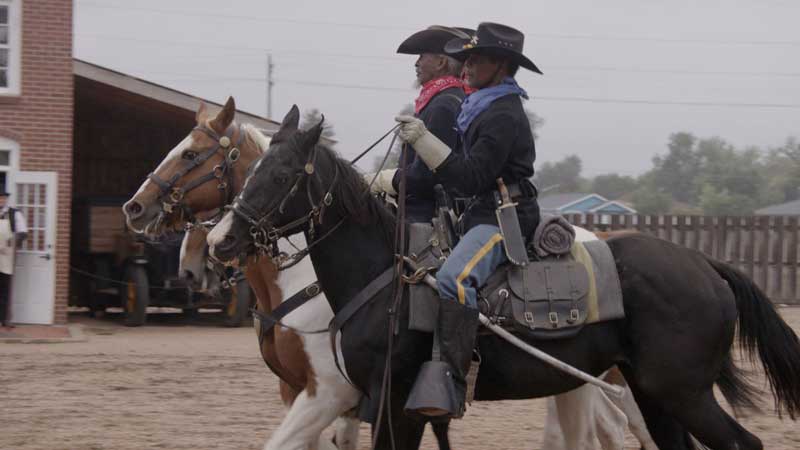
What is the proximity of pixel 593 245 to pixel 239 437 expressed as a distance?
3.65 meters

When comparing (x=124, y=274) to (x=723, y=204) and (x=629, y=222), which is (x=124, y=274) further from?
(x=723, y=204)

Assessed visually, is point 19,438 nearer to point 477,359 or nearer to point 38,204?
point 477,359

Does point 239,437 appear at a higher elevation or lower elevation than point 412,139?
lower

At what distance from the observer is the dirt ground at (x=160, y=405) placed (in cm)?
826

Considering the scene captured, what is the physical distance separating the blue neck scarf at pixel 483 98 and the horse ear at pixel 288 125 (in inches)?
34.5

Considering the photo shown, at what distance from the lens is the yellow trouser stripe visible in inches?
210

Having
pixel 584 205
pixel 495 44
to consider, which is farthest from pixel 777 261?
pixel 584 205

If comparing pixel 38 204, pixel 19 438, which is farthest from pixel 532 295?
pixel 38 204

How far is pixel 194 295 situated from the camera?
1705 cm

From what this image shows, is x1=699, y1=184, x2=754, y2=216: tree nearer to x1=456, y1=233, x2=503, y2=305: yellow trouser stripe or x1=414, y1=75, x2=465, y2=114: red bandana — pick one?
x1=414, y1=75, x2=465, y2=114: red bandana

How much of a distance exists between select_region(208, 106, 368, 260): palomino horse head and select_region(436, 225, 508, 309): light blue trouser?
567mm

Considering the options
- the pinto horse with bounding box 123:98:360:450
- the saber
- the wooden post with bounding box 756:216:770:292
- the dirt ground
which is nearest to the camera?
the saber

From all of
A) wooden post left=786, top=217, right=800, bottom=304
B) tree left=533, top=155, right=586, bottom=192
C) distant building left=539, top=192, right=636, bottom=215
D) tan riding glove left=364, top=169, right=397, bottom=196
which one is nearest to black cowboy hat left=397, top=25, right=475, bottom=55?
tan riding glove left=364, top=169, right=397, bottom=196

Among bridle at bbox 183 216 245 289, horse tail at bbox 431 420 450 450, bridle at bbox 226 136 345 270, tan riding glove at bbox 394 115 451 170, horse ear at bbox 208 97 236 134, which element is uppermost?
horse ear at bbox 208 97 236 134
